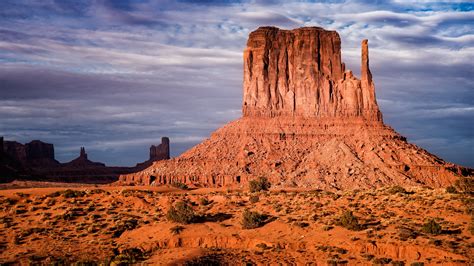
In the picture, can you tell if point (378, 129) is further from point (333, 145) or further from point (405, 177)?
point (405, 177)

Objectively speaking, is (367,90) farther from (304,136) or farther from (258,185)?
(258,185)

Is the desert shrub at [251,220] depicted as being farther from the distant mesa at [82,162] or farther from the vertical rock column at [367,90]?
the distant mesa at [82,162]

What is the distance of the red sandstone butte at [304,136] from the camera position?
95.2 metres

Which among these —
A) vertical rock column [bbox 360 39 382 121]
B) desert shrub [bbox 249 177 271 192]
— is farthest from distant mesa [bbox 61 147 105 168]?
desert shrub [bbox 249 177 271 192]

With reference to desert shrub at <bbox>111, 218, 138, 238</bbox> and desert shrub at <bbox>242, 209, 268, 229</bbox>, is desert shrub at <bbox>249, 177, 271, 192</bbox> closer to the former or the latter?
desert shrub at <bbox>111, 218, 138, 238</bbox>

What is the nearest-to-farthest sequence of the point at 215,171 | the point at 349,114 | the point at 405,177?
1. the point at 405,177
2. the point at 215,171
3. the point at 349,114

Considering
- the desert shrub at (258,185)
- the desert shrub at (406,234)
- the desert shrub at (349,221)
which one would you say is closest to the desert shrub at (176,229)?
the desert shrub at (349,221)

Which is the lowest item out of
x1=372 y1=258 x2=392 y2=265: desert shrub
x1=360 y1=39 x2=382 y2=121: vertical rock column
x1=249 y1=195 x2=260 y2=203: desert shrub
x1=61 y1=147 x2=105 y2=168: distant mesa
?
x1=372 y1=258 x2=392 y2=265: desert shrub

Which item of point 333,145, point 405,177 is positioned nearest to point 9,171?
point 333,145

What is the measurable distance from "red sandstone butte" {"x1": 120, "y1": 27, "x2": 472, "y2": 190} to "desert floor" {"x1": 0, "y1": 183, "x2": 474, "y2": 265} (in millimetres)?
Answer: 42555

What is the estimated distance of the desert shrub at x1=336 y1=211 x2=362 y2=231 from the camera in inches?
1531

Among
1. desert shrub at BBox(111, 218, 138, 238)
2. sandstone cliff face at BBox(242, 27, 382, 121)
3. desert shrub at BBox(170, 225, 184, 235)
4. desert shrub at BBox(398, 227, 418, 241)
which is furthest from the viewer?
sandstone cliff face at BBox(242, 27, 382, 121)

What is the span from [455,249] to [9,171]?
385 feet

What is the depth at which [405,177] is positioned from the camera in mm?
91938
